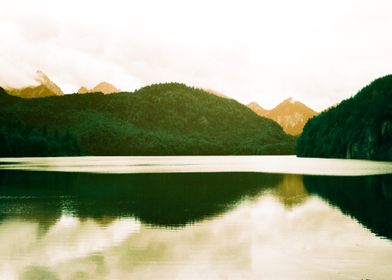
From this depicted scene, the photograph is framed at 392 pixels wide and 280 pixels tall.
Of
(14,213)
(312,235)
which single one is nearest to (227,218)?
(312,235)

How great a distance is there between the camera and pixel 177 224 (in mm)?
34750

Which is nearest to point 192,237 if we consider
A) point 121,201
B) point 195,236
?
point 195,236

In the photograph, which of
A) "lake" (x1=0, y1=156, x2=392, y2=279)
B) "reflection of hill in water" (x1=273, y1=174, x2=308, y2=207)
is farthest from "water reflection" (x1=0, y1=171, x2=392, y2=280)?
"reflection of hill in water" (x1=273, y1=174, x2=308, y2=207)

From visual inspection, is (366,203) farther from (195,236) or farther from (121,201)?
(195,236)

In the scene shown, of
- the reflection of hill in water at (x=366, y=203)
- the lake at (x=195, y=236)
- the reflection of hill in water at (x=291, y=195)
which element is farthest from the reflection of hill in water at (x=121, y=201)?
the reflection of hill in water at (x=366, y=203)

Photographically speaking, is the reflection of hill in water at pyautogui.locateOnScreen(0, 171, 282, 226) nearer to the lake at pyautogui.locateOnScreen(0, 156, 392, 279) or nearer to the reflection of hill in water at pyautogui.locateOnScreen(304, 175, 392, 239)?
the lake at pyautogui.locateOnScreen(0, 156, 392, 279)

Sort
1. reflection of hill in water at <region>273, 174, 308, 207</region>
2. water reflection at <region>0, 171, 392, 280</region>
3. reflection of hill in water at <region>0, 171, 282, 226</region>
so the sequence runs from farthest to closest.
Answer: reflection of hill in water at <region>273, 174, 308, 207</region>
reflection of hill in water at <region>0, 171, 282, 226</region>
water reflection at <region>0, 171, 392, 280</region>

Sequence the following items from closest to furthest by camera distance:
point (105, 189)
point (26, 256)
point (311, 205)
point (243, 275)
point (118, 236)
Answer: point (243, 275) → point (26, 256) → point (118, 236) → point (311, 205) → point (105, 189)

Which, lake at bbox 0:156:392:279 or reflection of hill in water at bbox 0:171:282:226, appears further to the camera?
reflection of hill in water at bbox 0:171:282:226

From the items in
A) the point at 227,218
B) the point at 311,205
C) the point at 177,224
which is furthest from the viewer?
the point at 311,205

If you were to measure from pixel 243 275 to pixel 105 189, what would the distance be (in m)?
41.1

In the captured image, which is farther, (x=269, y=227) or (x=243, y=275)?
(x=269, y=227)

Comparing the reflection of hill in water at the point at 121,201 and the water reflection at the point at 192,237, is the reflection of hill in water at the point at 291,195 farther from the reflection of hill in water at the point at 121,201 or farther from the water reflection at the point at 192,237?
the reflection of hill in water at the point at 121,201

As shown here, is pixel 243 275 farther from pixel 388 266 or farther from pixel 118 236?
pixel 118 236
